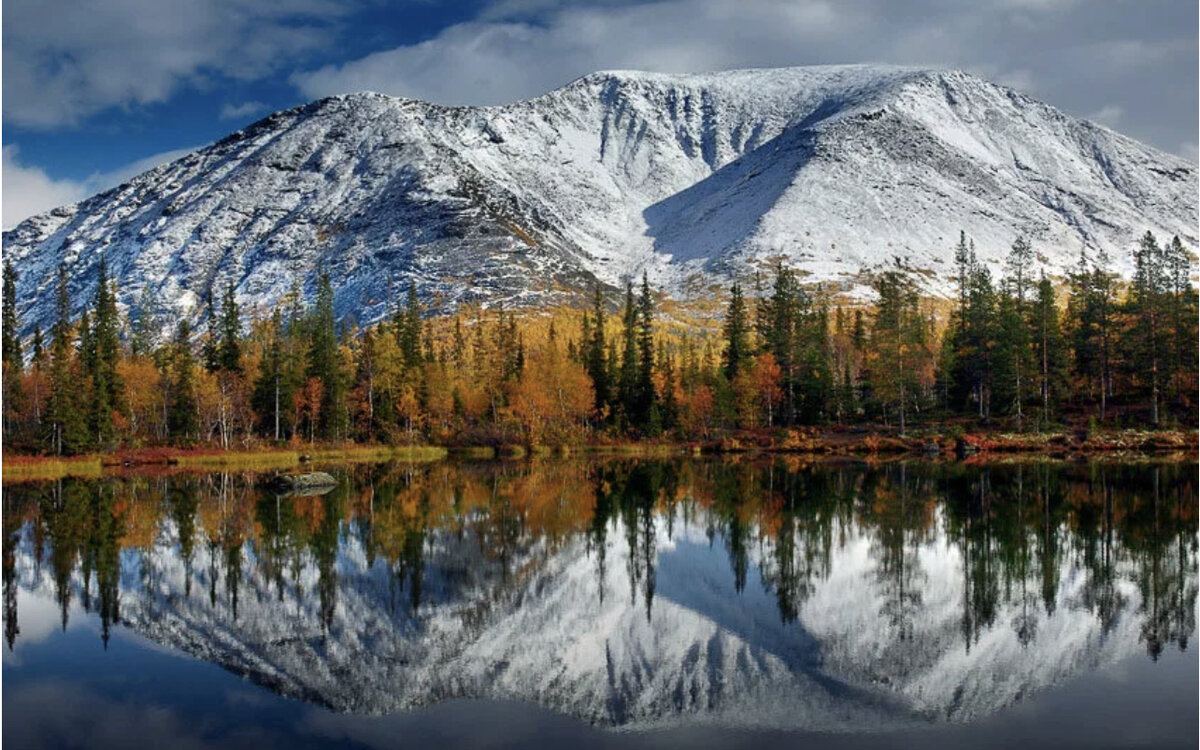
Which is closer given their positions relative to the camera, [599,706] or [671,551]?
[599,706]

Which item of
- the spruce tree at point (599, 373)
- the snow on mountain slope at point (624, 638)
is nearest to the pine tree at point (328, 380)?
the spruce tree at point (599, 373)

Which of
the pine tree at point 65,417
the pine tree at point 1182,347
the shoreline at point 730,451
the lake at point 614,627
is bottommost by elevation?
the shoreline at point 730,451

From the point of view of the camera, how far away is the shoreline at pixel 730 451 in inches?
2751

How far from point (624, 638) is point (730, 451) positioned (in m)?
69.8

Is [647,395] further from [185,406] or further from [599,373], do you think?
[185,406]

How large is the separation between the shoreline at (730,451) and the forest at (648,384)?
7.46 ft

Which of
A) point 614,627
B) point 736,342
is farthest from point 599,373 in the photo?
point 614,627

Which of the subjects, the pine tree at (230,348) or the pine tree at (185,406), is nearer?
the pine tree at (185,406)

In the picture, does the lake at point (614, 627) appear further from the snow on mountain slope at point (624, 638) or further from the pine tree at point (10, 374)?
the pine tree at point (10, 374)

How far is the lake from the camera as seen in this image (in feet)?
48.9

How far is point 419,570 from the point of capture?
88.6ft

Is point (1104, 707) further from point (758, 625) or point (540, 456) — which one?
point (540, 456)

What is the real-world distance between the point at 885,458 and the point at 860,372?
42580mm

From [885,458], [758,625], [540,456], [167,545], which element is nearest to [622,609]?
[758,625]
